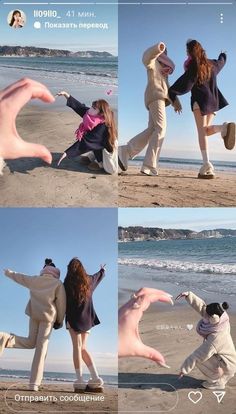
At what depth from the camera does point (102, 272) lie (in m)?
3.25

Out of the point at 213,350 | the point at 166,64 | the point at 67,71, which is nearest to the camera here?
the point at 213,350

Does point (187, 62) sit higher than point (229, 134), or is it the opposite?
point (187, 62)

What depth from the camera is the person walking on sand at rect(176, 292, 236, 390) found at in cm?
319

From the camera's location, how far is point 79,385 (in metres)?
3.22

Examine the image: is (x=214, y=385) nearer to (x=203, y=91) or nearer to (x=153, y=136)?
(x=153, y=136)

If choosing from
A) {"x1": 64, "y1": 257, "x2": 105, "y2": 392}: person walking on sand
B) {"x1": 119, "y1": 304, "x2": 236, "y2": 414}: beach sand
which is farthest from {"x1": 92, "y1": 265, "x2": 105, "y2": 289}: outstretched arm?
{"x1": 119, "y1": 304, "x2": 236, "y2": 414}: beach sand

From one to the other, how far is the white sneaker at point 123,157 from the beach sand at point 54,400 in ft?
3.66

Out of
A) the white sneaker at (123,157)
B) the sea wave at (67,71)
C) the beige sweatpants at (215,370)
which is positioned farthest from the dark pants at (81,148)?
the beige sweatpants at (215,370)

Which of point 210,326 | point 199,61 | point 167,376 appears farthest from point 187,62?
point 167,376

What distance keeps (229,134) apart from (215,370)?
1.19 metres

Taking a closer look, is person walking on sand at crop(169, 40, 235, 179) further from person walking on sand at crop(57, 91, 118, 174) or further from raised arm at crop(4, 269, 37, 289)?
raised arm at crop(4, 269, 37, 289)

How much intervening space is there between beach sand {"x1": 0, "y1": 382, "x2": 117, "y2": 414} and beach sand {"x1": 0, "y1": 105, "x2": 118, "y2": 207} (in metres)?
0.88

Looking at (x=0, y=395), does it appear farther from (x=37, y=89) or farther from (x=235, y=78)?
(x=235, y=78)

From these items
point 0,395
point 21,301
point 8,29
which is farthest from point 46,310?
point 8,29
